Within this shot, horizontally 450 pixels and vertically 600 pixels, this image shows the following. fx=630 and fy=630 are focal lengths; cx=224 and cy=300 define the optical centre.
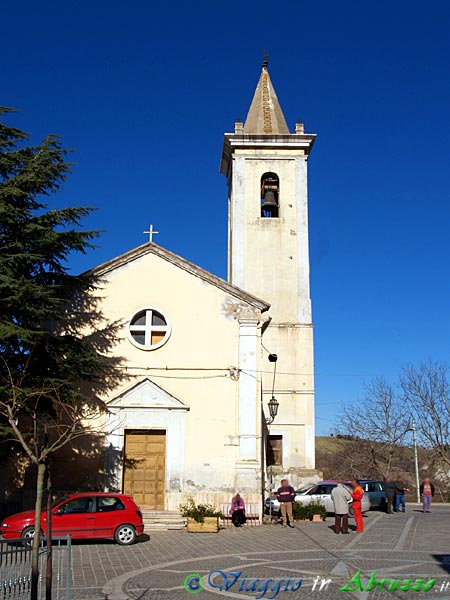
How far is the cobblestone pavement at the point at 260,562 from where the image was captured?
955cm

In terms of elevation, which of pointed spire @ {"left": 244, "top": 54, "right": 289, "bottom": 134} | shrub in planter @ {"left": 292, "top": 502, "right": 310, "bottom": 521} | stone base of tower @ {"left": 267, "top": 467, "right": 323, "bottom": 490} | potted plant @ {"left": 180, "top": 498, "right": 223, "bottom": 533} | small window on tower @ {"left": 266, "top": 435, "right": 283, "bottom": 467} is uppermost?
pointed spire @ {"left": 244, "top": 54, "right": 289, "bottom": 134}

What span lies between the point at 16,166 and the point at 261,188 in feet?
48.2

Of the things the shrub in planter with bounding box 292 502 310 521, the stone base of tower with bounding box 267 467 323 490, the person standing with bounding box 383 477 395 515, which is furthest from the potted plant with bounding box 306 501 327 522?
the person standing with bounding box 383 477 395 515

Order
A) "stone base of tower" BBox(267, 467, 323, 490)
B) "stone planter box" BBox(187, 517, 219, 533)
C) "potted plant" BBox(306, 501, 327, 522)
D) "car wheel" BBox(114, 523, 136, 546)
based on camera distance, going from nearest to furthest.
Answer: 1. "car wheel" BBox(114, 523, 136, 546)
2. "stone planter box" BBox(187, 517, 219, 533)
3. "potted plant" BBox(306, 501, 327, 522)
4. "stone base of tower" BBox(267, 467, 323, 490)

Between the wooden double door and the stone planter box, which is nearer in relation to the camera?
the stone planter box

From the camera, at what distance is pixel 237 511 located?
1747cm

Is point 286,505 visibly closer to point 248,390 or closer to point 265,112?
point 248,390

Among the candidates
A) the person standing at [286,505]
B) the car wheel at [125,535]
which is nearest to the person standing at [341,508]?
the person standing at [286,505]

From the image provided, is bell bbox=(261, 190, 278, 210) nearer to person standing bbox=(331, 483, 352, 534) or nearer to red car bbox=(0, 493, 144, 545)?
A: person standing bbox=(331, 483, 352, 534)

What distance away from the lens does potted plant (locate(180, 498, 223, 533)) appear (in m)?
16.7

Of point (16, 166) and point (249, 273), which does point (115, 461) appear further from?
point (249, 273)

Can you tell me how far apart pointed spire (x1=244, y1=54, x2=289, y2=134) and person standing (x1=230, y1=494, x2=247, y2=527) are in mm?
18722

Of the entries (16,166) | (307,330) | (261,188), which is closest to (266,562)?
(16,166)

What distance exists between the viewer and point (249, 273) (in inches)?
1104
